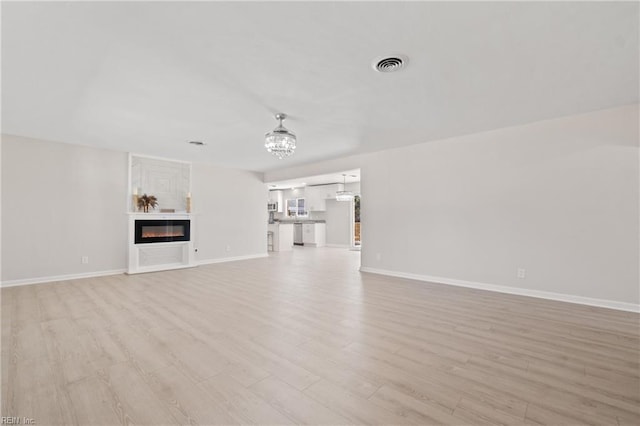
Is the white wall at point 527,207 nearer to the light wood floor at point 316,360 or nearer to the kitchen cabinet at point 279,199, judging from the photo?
the light wood floor at point 316,360

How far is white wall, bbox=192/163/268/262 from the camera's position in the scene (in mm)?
6758

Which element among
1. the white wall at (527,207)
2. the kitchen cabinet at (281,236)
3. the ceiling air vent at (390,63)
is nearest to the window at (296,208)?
the kitchen cabinet at (281,236)

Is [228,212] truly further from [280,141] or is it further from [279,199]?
[279,199]

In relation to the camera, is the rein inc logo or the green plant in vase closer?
the rein inc logo

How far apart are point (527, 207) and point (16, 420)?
5296 mm

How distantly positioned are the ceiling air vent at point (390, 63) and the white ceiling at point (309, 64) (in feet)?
0.27

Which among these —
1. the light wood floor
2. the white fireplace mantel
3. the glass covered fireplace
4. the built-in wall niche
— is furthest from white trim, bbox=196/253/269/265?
the light wood floor

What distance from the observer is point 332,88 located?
2771 millimetres

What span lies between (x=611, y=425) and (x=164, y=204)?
7.06 meters

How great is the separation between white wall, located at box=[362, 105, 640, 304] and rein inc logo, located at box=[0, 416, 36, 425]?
190 inches

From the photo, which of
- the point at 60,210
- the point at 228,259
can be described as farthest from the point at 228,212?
the point at 60,210

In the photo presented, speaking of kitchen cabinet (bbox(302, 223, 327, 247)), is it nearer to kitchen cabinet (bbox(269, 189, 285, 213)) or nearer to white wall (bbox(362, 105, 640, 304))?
kitchen cabinet (bbox(269, 189, 285, 213))

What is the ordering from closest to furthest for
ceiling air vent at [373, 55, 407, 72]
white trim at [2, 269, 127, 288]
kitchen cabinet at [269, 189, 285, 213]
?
ceiling air vent at [373, 55, 407, 72]
white trim at [2, 269, 127, 288]
kitchen cabinet at [269, 189, 285, 213]

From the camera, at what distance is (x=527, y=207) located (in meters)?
3.89
